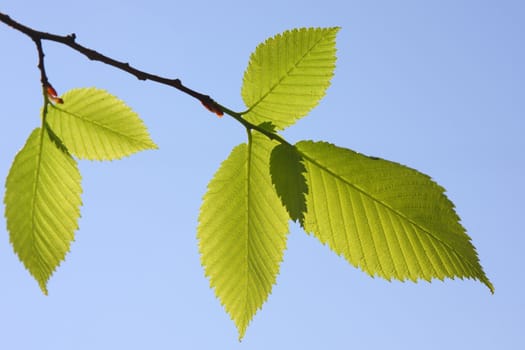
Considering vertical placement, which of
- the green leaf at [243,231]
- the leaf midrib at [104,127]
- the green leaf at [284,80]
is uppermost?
the green leaf at [284,80]

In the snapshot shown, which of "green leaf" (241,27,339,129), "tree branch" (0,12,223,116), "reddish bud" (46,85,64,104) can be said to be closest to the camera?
"tree branch" (0,12,223,116)

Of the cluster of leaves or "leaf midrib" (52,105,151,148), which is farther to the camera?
"leaf midrib" (52,105,151,148)

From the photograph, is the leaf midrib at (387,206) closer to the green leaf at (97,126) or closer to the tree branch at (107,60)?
the tree branch at (107,60)

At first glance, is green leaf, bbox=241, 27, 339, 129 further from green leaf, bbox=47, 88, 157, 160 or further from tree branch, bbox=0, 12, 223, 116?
green leaf, bbox=47, 88, 157, 160

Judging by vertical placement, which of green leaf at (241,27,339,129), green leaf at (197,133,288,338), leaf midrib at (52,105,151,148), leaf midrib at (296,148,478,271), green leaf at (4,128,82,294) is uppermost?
green leaf at (241,27,339,129)

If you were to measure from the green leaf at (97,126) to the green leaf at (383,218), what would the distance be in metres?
0.36

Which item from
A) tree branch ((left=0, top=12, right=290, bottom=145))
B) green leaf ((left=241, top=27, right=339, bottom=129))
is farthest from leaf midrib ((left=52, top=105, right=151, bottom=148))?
green leaf ((left=241, top=27, right=339, bottom=129))

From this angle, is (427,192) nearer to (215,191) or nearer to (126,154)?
(215,191)

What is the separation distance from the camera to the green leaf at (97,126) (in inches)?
48.4

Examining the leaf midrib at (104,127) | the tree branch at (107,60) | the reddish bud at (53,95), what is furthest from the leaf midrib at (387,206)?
the reddish bud at (53,95)

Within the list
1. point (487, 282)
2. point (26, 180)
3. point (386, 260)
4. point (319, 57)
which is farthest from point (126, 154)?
point (487, 282)

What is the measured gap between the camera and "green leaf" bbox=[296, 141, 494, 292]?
1003 mm

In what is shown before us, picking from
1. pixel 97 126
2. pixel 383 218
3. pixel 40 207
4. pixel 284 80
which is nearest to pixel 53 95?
pixel 97 126

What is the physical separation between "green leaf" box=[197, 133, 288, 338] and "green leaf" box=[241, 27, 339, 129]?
54 millimetres
